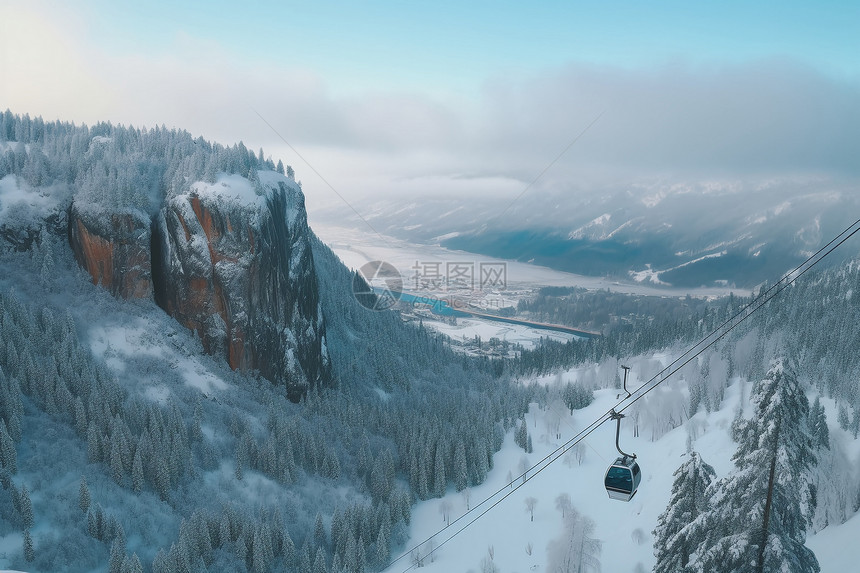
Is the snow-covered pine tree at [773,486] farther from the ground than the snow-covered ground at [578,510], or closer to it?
farther from the ground

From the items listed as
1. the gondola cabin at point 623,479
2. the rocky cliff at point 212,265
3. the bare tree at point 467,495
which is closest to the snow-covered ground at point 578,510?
the bare tree at point 467,495

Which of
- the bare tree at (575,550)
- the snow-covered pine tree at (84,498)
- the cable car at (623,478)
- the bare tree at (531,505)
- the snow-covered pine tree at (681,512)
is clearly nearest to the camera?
the cable car at (623,478)

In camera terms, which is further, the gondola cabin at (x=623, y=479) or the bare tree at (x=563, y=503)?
the bare tree at (x=563, y=503)

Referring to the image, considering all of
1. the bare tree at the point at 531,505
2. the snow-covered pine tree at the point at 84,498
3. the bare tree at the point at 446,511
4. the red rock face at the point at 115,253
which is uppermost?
the red rock face at the point at 115,253

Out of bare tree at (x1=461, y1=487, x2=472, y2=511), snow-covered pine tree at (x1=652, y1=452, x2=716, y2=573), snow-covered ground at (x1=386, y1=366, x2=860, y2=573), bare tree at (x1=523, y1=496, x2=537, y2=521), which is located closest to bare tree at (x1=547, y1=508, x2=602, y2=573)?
snow-covered ground at (x1=386, y1=366, x2=860, y2=573)

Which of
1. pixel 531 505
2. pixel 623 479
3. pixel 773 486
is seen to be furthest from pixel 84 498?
pixel 773 486

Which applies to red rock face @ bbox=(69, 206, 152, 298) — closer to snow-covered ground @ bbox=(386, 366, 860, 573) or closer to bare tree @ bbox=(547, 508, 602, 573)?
snow-covered ground @ bbox=(386, 366, 860, 573)

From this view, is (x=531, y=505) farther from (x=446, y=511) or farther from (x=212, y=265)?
(x=212, y=265)

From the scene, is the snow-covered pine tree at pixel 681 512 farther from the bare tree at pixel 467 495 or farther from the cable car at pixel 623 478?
the bare tree at pixel 467 495
